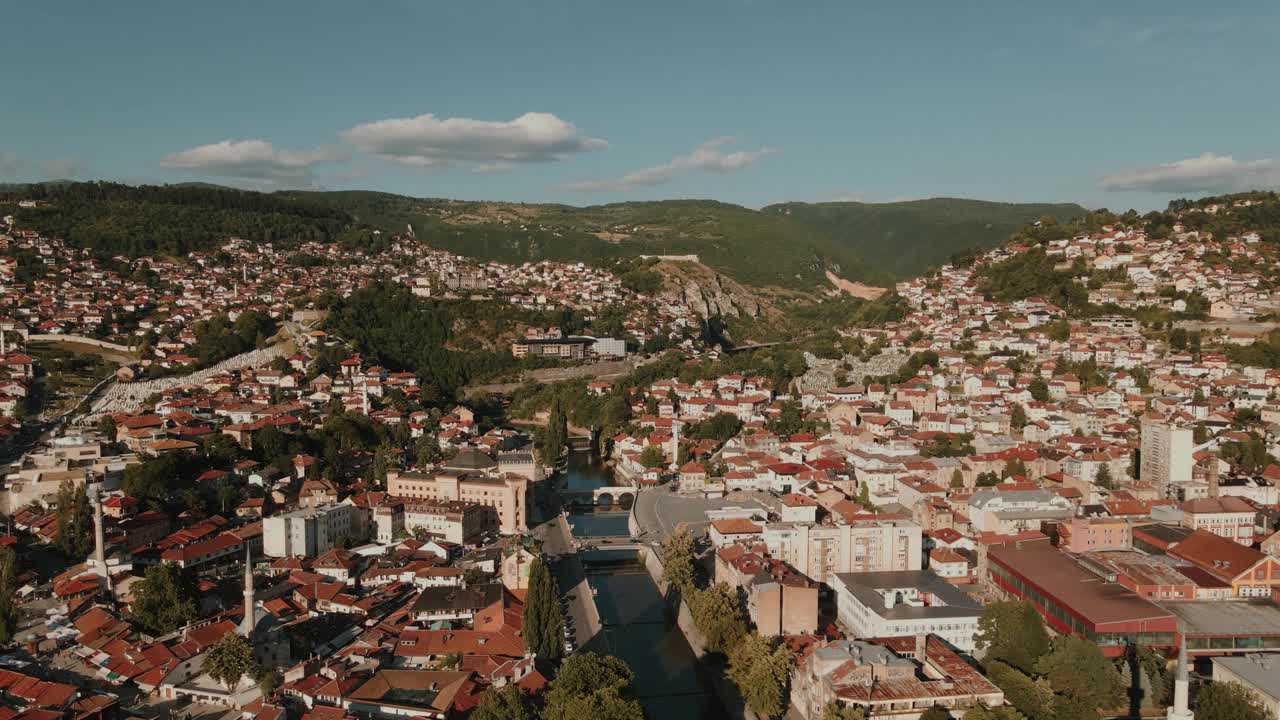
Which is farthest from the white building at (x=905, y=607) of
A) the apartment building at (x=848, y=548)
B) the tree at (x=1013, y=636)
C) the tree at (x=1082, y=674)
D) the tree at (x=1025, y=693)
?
the tree at (x=1025, y=693)

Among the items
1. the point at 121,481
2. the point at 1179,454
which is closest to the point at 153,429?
the point at 121,481

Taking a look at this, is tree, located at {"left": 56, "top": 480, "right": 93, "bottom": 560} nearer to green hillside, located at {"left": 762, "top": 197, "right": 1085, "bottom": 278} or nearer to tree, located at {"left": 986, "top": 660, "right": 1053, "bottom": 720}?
tree, located at {"left": 986, "top": 660, "right": 1053, "bottom": 720}

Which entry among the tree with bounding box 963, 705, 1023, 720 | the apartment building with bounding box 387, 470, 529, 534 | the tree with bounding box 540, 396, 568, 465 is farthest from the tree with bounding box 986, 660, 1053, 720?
the tree with bounding box 540, 396, 568, 465

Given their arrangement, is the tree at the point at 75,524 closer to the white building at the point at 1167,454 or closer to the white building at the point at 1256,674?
the white building at the point at 1256,674

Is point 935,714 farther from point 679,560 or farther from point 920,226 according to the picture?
point 920,226

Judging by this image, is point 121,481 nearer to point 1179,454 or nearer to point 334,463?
point 334,463

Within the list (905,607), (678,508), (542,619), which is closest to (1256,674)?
(905,607)
